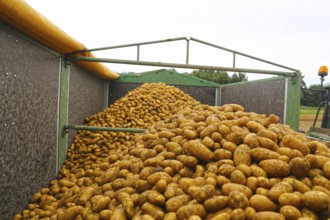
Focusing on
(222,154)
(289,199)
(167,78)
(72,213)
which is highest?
(167,78)

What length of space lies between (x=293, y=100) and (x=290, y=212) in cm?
221

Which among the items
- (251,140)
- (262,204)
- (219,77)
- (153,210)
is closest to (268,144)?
(251,140)

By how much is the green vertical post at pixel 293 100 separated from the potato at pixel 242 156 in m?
1.87

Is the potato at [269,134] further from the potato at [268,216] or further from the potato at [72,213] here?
the potato at [72,213]

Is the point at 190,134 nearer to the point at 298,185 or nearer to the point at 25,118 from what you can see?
the point at 298,185

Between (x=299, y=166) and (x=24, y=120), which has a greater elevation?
(x=24, y=120)

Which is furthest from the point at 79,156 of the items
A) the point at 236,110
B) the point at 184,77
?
the point at 184,77

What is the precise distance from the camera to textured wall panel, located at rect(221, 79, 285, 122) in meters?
3.25

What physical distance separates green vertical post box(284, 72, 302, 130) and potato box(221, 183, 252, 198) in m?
2.13

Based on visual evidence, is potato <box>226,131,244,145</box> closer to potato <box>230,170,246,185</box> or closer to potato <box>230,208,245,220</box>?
potato <box>230,170,246,185</box>

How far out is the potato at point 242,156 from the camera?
4.72 feet

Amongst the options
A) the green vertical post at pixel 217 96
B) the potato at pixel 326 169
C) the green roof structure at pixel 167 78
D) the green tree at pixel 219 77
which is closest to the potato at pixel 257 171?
the potato at pixel 326 169

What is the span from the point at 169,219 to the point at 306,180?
69 cm

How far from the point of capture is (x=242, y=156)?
1453 millimetres
